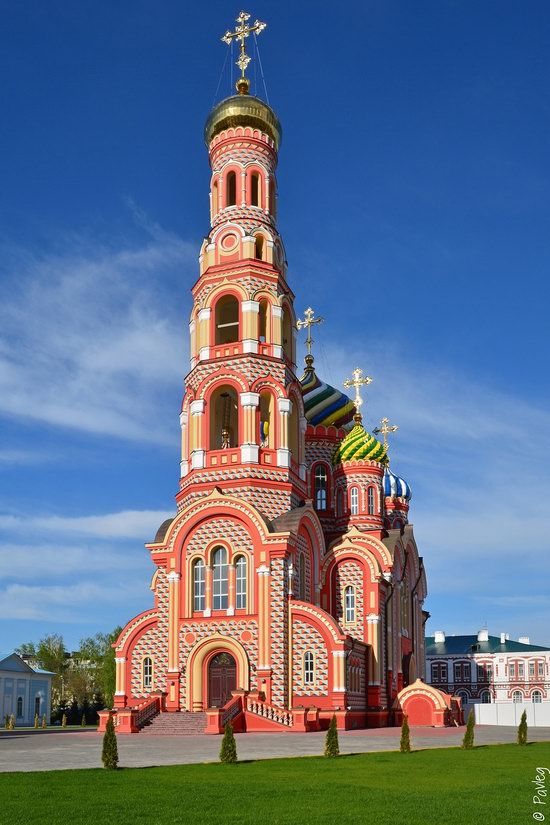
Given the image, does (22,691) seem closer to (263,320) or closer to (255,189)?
(263,320)

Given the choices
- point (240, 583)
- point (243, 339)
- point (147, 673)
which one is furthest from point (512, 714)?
point (243, 339)

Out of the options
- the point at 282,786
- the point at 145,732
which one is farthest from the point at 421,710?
the point at 282,786

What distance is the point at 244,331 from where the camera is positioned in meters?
32.9

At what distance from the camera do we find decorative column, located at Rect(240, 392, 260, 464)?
3145cm

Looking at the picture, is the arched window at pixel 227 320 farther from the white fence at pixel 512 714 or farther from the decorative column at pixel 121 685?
the white fence at pixel 512 714

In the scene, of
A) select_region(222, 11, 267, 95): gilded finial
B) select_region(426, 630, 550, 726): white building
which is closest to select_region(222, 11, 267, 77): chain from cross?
select_region(222, 11, 267, 95): gilded finial

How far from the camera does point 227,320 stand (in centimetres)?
3581

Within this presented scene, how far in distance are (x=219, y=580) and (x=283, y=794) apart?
19.1 meters

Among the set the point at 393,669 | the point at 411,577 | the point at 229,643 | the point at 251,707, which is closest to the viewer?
the point at 251,707

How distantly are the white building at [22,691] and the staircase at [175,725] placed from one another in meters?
19.4

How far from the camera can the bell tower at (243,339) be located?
31.8m

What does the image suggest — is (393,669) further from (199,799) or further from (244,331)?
(199,799)

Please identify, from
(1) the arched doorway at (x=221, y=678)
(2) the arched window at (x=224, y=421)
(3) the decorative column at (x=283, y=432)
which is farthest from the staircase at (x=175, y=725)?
(2) the arched window at (x=224, y=421)

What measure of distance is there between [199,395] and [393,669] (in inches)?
506
